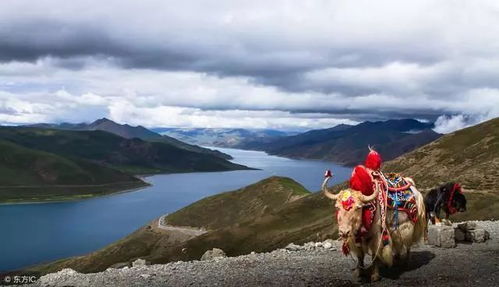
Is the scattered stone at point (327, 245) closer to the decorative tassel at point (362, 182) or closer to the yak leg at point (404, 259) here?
the yak leg at point (404, 259)

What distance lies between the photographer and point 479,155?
308 feet

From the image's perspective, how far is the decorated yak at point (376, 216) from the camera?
50.2 feet

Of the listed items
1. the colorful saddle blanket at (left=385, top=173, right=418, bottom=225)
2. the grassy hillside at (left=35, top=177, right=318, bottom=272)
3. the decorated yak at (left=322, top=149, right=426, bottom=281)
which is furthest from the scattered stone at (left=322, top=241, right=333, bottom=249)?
the grassy hillside at (left=35, top=177, right=318, bottom=272)

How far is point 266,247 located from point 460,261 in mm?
62024

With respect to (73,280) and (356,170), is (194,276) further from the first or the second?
(356,170)

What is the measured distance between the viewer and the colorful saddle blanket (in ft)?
55.9

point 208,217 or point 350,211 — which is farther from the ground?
point 350,211

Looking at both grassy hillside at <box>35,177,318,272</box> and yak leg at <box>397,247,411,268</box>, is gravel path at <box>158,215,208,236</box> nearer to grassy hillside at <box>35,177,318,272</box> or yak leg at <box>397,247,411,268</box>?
grassy hillside at <box>35,177,318,272</box>

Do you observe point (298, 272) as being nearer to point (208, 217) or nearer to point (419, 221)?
point (419, 221)

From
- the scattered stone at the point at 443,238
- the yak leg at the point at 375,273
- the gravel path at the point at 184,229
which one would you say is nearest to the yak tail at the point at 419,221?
the yak leg at the point at 375,273


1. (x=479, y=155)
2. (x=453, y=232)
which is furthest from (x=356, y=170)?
(x=479, y=155)

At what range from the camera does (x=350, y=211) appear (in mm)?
15070

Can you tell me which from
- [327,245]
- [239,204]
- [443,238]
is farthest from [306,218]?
[239,204]

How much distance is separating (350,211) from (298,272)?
344 centimetres
